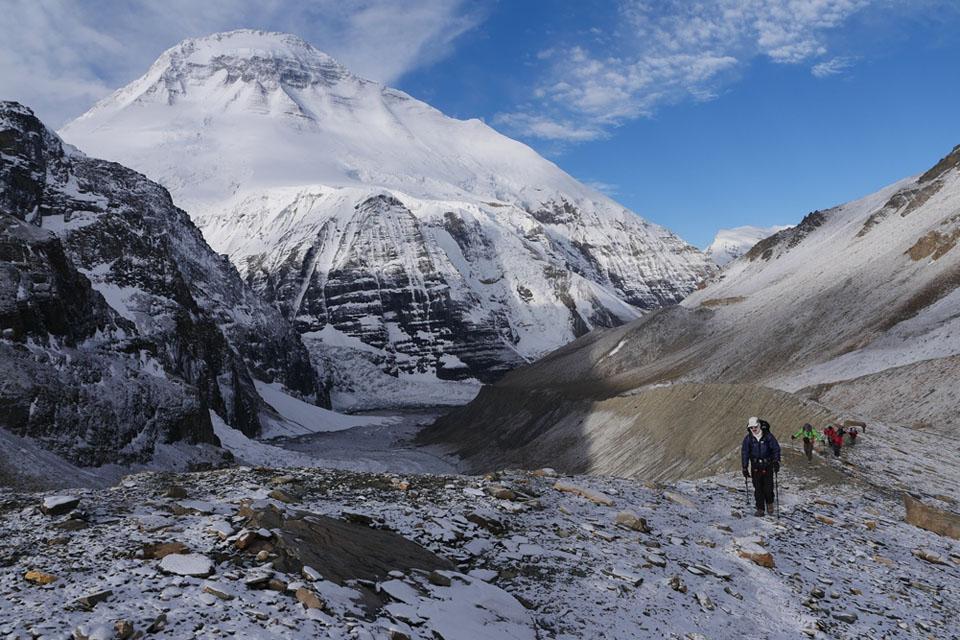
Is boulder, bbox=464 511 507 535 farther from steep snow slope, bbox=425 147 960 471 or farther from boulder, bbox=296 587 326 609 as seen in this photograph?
steep snow slope, bbox=425 147 960 471

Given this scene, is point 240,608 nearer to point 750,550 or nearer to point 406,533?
point 406,533

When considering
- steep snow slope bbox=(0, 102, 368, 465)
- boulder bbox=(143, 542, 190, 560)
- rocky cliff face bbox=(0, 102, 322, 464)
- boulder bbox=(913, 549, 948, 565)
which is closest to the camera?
boulder bbox=(143, 542, 190, 560)

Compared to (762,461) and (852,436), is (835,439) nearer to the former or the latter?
(852,436)

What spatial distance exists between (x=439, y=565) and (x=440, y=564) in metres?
0.06

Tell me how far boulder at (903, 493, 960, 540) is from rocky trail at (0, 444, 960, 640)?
827 millimetres

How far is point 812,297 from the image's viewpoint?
83.2 m

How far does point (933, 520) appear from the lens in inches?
703

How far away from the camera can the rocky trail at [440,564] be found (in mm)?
7777

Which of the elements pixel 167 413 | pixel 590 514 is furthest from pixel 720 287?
pixel 590 514

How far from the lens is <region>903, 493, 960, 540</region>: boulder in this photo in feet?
57.4

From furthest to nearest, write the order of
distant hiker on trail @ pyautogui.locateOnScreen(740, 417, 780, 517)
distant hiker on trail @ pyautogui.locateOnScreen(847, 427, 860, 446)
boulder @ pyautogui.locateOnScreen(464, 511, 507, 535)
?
distant hiker on trail @ pyautogui.locateOnScreen(847, 427, 860, 446) < distant hiker on trail @ pyautogui.locateOnScreen(740, 417, 780, 517) < boulder @ pyautogui.locateOnScreen(464, 511, 507, 535)

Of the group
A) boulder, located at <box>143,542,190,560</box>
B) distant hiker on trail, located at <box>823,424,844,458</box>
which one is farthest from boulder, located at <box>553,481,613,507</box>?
distant hiker on trail, located at <box>823,424,844,458</box>

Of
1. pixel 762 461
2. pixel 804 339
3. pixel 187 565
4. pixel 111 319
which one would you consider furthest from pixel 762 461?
pixel 804 339

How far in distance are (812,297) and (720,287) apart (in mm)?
40793
